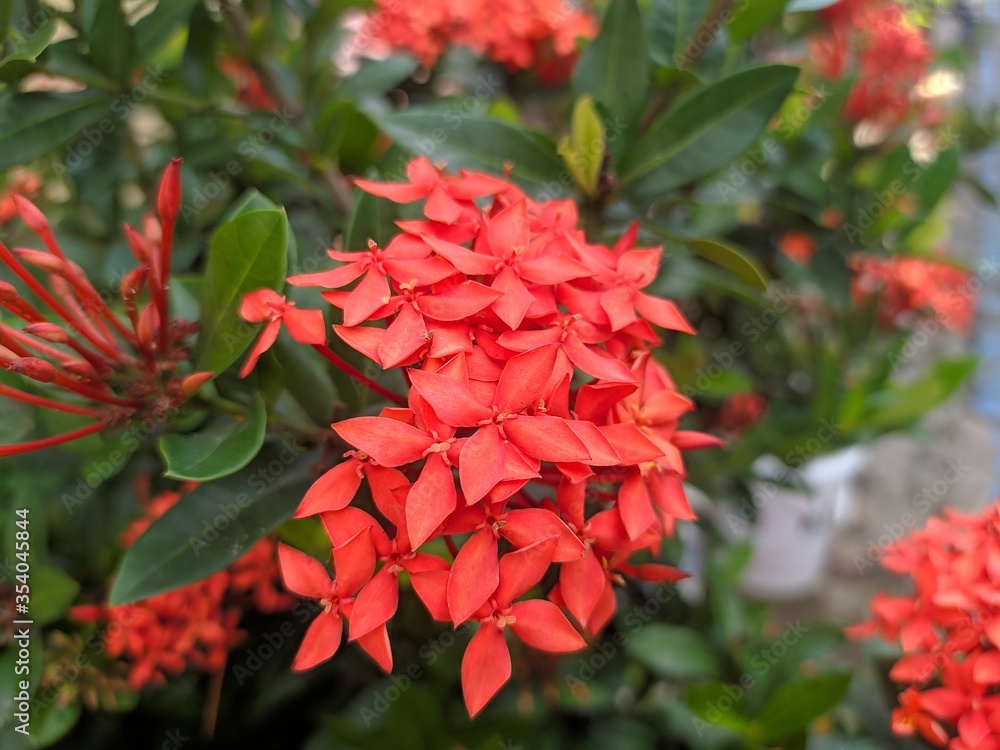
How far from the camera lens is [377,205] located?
649 millimetres

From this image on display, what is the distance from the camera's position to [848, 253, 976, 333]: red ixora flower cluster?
1.33 metres

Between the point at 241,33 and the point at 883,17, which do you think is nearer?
the point at 241,33

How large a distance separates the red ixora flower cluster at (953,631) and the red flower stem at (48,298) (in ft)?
2.27

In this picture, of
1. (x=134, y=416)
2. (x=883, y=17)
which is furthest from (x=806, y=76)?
(x=134, y=416)

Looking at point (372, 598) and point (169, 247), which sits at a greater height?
point (169, 247)

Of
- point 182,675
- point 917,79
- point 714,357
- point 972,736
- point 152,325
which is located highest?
point 152,325

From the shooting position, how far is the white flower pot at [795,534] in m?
1.68

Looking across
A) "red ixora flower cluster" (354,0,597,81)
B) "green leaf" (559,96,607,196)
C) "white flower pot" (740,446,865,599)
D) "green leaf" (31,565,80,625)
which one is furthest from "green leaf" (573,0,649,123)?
"white flower pot" (740,446,865,599)

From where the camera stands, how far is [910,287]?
4.44 feet

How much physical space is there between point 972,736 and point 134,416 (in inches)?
27.2

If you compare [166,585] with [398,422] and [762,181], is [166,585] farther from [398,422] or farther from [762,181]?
[762,181]

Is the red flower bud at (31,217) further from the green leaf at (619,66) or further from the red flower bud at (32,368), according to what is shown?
the green leaf at (619,66)

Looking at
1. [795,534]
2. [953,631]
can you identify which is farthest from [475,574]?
[795,534]

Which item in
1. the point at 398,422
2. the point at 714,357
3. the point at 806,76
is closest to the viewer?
the point at 398,422
